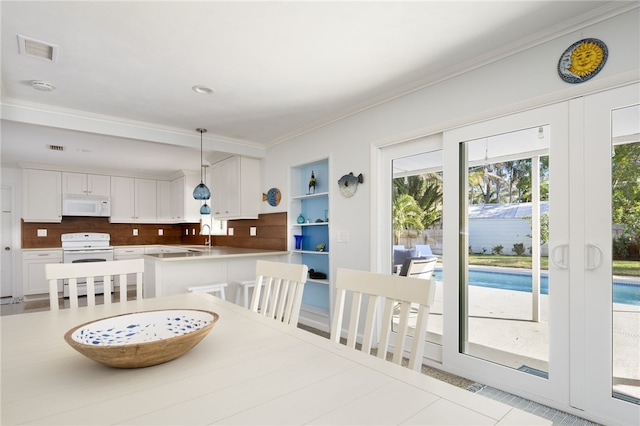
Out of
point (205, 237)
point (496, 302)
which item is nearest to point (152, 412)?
point (496, 302)

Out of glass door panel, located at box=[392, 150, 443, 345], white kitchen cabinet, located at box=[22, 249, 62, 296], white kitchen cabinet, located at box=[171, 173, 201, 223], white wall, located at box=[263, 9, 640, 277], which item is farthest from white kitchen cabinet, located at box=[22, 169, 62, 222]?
glass door panel, located at box=[392, 150, 443, 345]

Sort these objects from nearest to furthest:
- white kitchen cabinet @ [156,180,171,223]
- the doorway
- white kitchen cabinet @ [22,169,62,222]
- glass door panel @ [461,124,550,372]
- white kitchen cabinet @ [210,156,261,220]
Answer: glass door panel @ [461,124,550,372]
white kitchen cabinet @ [210,156,261,220]
the doorway
white kitchen cabinet @ [22,169,62,222]
white kitchen cabinet @ [156,180,171,223]

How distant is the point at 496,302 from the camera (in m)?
2.52

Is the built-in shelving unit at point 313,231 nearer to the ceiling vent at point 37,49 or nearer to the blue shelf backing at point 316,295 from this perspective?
the blue shelf backing at point 316,295

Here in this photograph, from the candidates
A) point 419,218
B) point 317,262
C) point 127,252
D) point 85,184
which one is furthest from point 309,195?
point 85,184

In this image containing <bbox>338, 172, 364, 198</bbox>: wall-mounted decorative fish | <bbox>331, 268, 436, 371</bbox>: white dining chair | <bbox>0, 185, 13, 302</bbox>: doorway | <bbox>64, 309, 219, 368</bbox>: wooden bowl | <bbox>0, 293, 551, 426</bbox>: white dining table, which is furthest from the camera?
<bbox>0, 185, 13, 302</bbox>: doorway

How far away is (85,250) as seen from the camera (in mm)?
6180

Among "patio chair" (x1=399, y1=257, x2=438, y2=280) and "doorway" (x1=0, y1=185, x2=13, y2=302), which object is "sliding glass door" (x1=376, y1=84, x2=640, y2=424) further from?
"doorway" (x1=0, y1=185, x2=13, y2=302)

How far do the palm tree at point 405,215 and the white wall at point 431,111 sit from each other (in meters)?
0.13

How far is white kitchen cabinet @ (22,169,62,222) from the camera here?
592 centimetres

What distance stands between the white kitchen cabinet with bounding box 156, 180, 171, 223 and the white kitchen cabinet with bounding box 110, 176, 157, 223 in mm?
77

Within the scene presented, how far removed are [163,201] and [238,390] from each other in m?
7.30

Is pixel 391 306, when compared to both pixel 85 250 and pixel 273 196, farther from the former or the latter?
pixel 85 250

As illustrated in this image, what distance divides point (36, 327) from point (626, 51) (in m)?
3.14
